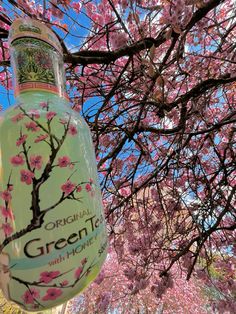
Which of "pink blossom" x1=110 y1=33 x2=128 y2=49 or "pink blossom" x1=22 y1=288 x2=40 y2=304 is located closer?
"pink blossom" x1=22 y1=288 x2=40 y2=304

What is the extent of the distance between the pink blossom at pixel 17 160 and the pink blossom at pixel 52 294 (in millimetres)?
172

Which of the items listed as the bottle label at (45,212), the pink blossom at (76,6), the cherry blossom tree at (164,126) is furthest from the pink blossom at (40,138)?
the pink blossom at (76,6)

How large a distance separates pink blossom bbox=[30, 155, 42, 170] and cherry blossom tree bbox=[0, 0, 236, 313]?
2.31 feet

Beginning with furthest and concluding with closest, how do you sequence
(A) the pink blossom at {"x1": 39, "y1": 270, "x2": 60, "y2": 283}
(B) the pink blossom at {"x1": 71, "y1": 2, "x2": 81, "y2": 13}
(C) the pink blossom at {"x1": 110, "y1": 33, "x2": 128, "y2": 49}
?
(B) the pink blossom at {"x1": 71, "y1": 2, "x2": 81, "y2": 13}
(C) the pink blossom at {"x1": 110, "y1": 33, "x2": 128, "y2": 49}
(A) the pink blossom at {"x1": 39, "y1": 270, "x2": 60, "y2": 283}

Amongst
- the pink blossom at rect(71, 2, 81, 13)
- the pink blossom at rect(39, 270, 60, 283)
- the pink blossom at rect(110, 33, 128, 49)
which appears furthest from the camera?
the pink blossom at rect(71, 2, 81, 13)

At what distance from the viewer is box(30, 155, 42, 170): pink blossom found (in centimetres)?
49

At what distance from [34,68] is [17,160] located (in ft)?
0.50

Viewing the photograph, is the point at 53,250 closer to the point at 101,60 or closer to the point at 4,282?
the point at 4,282

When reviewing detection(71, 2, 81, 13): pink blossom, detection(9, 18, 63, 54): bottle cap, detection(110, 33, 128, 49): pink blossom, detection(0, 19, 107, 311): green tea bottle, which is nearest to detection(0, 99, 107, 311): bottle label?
detection(0, 19, 107, 311): green tea bottle

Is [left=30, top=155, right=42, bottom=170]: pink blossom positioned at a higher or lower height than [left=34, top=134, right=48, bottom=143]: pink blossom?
lower

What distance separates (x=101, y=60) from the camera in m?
1.23

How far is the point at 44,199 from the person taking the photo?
47cm

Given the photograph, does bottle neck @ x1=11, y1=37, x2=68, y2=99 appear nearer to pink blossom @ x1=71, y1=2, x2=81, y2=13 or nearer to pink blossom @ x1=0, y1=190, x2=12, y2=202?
pink blossom @ x1=0, y1=190, x2=12, y2=202

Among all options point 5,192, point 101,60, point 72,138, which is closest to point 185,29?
point 101,60
